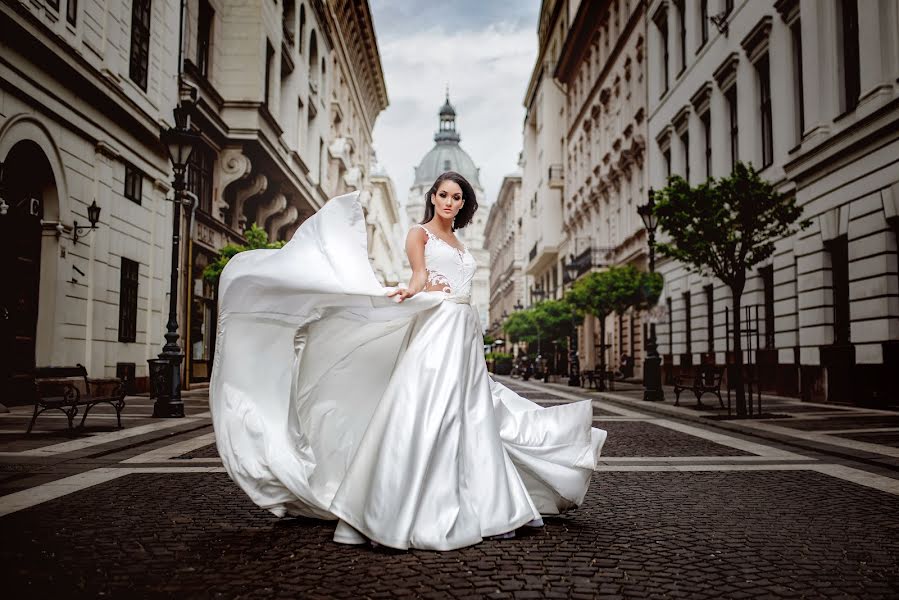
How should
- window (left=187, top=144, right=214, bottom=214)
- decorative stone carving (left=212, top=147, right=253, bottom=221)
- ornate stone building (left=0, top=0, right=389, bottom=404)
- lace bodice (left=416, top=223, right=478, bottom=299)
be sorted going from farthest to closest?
decorative stone carving (left=212, top=147, right=253, bottom=221), window (left=187, top=144, right=214, bottom=214), ornate stone building (left=0, top=0, right=389, bottom=404), lace bodice (left=416, top=223, right=478, bottom=299)

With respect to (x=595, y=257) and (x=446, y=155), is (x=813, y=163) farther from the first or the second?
(x=446, y=155)

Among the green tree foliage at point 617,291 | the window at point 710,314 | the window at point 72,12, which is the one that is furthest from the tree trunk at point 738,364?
the window at point 72,12

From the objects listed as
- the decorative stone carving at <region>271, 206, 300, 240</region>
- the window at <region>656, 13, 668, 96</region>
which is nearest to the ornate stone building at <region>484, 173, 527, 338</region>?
the window at <region>656, 13, 668, 96</region>

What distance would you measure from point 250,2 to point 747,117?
14.4m

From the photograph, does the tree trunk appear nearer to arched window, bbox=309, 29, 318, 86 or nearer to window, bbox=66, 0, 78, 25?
window, bbox=66, 0, 78, 25

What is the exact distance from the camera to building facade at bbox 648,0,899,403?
14.6 metres

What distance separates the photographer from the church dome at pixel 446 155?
174 meters

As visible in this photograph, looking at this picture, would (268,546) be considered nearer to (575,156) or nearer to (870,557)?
(870,557)

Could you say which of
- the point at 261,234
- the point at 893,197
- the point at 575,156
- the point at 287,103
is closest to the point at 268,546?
the point at 893,197

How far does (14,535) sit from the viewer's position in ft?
14.1

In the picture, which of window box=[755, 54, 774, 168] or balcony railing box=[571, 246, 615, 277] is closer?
window box=[755, 54, 774, 168]

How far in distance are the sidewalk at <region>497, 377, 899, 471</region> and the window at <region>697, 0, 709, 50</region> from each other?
1274 cm

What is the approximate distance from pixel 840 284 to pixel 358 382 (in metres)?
14.7

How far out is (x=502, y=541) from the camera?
4164mm
